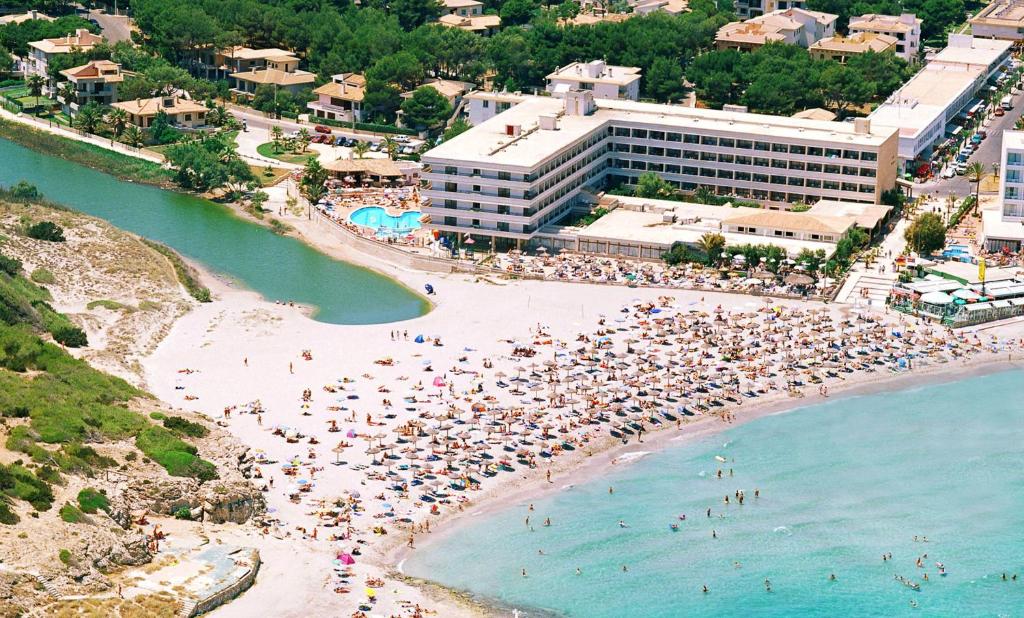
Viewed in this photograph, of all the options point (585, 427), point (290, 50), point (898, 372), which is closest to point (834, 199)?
point (898, 372)

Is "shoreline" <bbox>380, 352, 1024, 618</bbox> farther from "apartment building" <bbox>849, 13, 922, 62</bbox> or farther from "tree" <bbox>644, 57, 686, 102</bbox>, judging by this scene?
"apartment building" <bbox>849, 13, 922, 62</bbox>

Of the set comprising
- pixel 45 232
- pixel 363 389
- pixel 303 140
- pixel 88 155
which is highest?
pixel 303 140

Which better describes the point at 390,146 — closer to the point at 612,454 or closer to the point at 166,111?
the point at 166,111

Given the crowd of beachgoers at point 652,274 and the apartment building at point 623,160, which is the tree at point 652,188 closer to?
the apartment building at point 623,160

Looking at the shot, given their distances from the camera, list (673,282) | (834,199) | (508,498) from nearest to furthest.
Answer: (508,498) < (673,282) < (834,199)

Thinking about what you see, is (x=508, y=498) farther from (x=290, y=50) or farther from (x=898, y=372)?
(x=290, y=50)

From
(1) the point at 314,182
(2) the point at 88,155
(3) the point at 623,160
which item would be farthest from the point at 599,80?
(2) the point at 88,155

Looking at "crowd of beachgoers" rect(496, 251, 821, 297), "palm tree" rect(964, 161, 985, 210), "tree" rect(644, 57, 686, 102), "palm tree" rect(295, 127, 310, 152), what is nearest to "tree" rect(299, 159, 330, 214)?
"palm tree" rect(295, 127, 310, 152)
